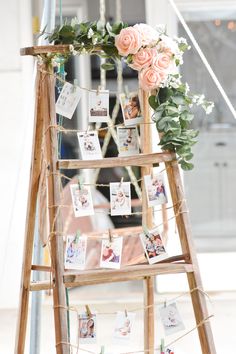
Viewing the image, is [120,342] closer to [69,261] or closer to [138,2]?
[69,261]

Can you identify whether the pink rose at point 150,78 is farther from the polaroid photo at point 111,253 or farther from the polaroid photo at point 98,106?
the polaroid photo at point 111,253

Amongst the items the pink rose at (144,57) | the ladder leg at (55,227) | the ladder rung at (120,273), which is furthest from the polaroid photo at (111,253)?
the pink rose at (144,57)

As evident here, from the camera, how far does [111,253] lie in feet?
8.48

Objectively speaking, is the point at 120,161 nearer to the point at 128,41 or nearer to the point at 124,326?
the point at 128,41

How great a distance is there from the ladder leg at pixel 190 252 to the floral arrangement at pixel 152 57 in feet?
0.25

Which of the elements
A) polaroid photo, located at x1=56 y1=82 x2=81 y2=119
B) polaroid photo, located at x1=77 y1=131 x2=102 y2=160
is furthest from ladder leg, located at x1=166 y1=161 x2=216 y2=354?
polaroid photo, located at x1=56 y1=82 x2=81 y2=119

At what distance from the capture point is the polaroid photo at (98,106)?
2.69m

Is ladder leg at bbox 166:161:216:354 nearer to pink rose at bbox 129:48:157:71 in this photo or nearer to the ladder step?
the ladder step

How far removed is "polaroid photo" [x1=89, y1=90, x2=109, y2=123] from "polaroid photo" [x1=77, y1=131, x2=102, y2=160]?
61mm

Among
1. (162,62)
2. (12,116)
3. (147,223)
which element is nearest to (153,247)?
(147,223)

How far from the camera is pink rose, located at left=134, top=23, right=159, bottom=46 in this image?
2.63 m

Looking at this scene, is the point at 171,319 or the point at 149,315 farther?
the point at 149,315

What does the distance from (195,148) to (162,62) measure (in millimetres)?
3130

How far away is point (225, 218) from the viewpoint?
5.80 m
